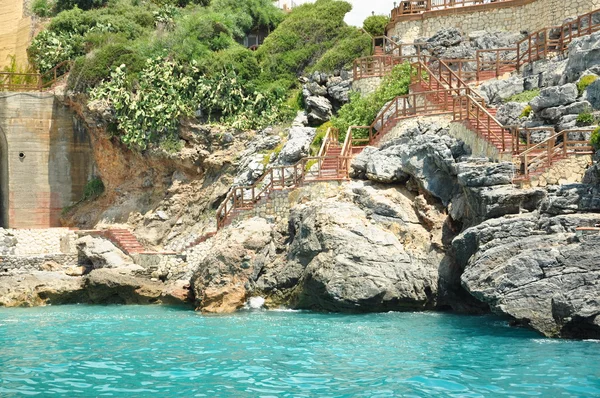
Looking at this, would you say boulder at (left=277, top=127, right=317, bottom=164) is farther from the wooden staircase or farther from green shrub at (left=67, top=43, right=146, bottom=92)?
green shrub at (left=67, top=43, right=146, bottom=92)

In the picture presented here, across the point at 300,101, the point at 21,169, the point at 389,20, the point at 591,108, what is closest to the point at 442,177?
the point at 591,108

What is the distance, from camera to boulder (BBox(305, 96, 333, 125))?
1332 inches

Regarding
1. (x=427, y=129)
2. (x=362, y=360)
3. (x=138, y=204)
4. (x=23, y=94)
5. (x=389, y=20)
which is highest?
(x=389, y=20)

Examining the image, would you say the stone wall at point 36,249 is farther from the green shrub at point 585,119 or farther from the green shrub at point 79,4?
the green shrub at point 585,119

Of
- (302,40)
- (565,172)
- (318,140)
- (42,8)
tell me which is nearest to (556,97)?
(565,172)

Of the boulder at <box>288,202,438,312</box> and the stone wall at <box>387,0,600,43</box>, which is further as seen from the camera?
the stone wall at <box>387,0,600,43</box>

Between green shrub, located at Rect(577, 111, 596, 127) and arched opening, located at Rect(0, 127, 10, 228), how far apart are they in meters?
25.4

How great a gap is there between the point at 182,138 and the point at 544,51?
14.9 m

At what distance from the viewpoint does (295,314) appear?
23609 mm

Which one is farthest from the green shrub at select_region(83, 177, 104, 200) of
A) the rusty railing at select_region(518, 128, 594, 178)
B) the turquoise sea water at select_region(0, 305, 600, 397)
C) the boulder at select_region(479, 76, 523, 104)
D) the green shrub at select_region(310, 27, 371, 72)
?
the rusty railing at select_region(518, 128, 594, 178)

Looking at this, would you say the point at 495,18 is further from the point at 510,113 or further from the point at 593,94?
the point at 593,94

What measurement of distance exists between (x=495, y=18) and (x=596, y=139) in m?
15.7

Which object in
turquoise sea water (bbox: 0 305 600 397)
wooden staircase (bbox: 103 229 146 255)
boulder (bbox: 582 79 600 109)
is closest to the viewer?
turquoise sea water (bbox: 0 305 600 397)

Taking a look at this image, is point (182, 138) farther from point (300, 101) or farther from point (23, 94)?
point (23, 94)
